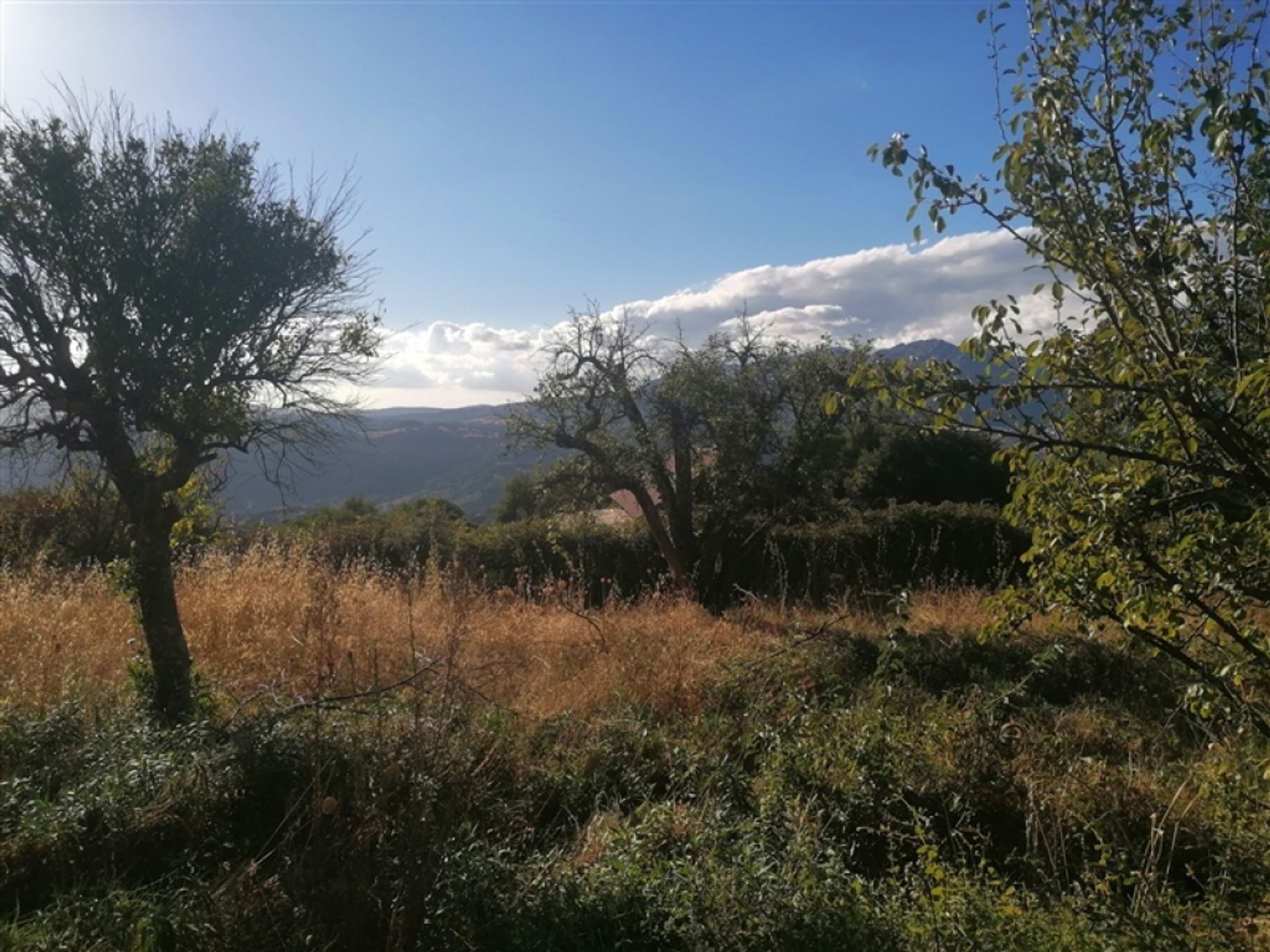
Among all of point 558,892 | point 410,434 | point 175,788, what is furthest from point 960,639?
point 410,434

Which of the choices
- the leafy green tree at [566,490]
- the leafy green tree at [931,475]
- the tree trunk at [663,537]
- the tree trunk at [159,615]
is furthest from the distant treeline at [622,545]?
the tree trunk at [159,615]

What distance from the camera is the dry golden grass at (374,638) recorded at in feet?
17.9

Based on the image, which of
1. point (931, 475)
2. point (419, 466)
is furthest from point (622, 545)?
point (419, 466)

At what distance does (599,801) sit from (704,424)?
7.35 m

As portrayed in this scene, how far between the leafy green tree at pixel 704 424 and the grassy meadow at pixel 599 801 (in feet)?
14.5

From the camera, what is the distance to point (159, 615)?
200 inches

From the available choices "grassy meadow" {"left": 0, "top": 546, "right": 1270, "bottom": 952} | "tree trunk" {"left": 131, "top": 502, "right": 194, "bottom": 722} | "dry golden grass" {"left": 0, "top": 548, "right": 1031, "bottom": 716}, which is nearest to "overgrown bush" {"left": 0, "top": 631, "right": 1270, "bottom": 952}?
"grassy meadow" {"left": 0, "top": 546, "right": 1270, "bottom": 952}

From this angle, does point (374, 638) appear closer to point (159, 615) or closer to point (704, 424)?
point (159, 615)

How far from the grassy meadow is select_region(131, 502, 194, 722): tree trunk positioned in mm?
212

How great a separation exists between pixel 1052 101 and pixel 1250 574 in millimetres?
1754

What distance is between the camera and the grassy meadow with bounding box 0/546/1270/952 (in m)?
3.22

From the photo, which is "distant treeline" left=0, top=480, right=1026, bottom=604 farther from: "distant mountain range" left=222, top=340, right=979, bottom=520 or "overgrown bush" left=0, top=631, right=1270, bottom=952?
"overgrown bush" left=0, top=631, right=1270, bottom=952

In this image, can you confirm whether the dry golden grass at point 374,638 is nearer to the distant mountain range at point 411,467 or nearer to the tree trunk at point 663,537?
the distant mountain range at point 411,467

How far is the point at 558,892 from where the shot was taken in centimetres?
351
